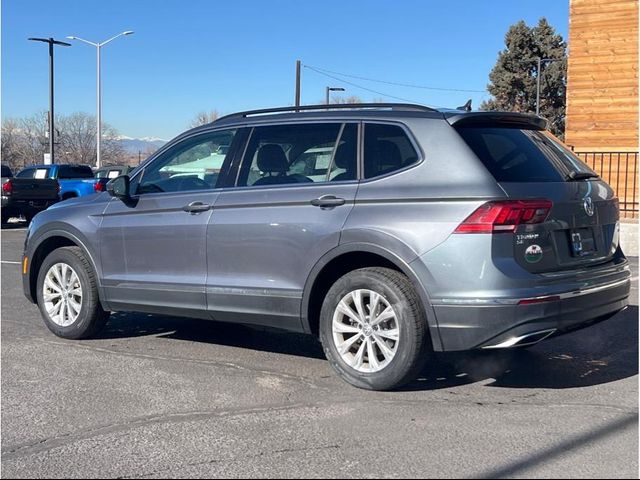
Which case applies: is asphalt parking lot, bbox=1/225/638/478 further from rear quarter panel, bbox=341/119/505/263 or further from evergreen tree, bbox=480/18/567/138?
evergreen tree, bbox=480/18/567/138

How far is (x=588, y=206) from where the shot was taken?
506 centimetres

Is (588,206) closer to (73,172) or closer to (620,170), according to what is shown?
(620,170)

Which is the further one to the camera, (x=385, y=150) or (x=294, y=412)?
(x=385, y=150)

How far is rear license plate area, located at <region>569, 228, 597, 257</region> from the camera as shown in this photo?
490 centimetres

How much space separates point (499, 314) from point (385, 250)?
82cm

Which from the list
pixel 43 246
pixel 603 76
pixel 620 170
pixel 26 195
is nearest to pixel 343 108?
pixel 43 246

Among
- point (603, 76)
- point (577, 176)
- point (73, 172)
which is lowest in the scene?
point (577, 176)

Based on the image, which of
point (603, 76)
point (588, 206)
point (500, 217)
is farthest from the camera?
point (603, 76)

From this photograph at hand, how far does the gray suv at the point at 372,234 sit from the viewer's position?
4625 millimetres

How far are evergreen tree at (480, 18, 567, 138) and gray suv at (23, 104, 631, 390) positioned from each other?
152ft

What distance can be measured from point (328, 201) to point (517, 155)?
4.18 ft

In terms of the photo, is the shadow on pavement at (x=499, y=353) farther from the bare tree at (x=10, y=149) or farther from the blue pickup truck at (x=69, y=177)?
the bare tree at (x=10, y=149)

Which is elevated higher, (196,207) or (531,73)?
(531,73)

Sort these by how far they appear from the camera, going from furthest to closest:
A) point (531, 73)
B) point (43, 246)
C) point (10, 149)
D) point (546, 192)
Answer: point (10, 149) < point (531, 73) < point (43, 246) < point (546, 192)
